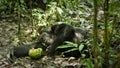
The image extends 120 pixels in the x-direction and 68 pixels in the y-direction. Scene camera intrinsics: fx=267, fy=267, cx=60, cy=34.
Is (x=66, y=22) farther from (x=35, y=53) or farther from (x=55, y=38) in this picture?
(x=35, y=53)

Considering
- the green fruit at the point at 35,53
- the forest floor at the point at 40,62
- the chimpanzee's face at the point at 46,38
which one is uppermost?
the chimpanzee's face at the point at 46,38

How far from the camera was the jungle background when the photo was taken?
304 centimetres

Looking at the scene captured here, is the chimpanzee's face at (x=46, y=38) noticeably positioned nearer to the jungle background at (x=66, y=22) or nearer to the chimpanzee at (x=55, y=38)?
the chimpanzee at (x=55, y=38)

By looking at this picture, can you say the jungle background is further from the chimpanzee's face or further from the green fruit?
the chimpanzee's face

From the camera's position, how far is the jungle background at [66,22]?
120 inches

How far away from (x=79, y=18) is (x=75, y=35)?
178 centimetres

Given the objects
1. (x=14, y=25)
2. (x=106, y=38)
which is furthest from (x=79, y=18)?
(x=106, y=38)

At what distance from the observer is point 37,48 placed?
4.56 meters

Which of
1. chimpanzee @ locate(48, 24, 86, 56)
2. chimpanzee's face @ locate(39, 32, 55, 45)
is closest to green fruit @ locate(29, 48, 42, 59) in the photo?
chimpanzee @ locate(48, 24, 86, 56)

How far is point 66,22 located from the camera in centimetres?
555

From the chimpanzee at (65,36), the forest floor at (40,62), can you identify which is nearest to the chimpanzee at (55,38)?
the chimpanzee at (65,36)

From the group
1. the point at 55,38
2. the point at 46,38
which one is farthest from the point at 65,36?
the point at 46,38

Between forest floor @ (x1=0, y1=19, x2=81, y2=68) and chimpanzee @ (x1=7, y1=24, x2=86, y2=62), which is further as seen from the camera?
chimpanzee @ (x1=7, y1=24, x2=86, y2=62)

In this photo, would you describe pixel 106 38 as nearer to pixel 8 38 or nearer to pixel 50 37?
pixel 50 37
